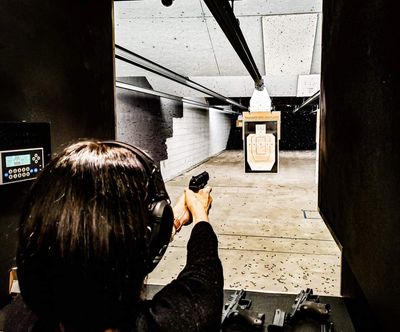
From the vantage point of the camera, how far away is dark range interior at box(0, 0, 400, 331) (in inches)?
31.8

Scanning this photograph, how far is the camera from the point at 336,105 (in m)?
1.32

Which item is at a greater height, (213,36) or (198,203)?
(213,36)

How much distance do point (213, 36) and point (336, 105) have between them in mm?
2458

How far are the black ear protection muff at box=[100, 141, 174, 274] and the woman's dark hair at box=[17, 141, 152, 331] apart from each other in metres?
0.02

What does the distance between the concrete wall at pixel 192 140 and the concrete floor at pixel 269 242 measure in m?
0.97

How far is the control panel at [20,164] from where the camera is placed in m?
1.10

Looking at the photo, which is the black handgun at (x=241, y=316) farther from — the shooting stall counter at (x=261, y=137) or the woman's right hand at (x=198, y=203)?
the shooting stall counter at (x=261, y=137)

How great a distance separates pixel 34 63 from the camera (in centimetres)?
120

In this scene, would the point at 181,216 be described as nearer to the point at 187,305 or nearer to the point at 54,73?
the point at 187,305

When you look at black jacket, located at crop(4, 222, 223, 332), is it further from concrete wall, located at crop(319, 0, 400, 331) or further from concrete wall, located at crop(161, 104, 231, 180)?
concrete wall, located at crop(161, 104, 231, 180)

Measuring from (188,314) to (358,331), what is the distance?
93cm

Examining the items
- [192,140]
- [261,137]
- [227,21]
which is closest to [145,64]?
[227,21]

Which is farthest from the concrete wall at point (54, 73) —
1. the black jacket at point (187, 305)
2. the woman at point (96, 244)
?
the woman at point (96, 244)

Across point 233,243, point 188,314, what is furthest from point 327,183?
point 233,243
